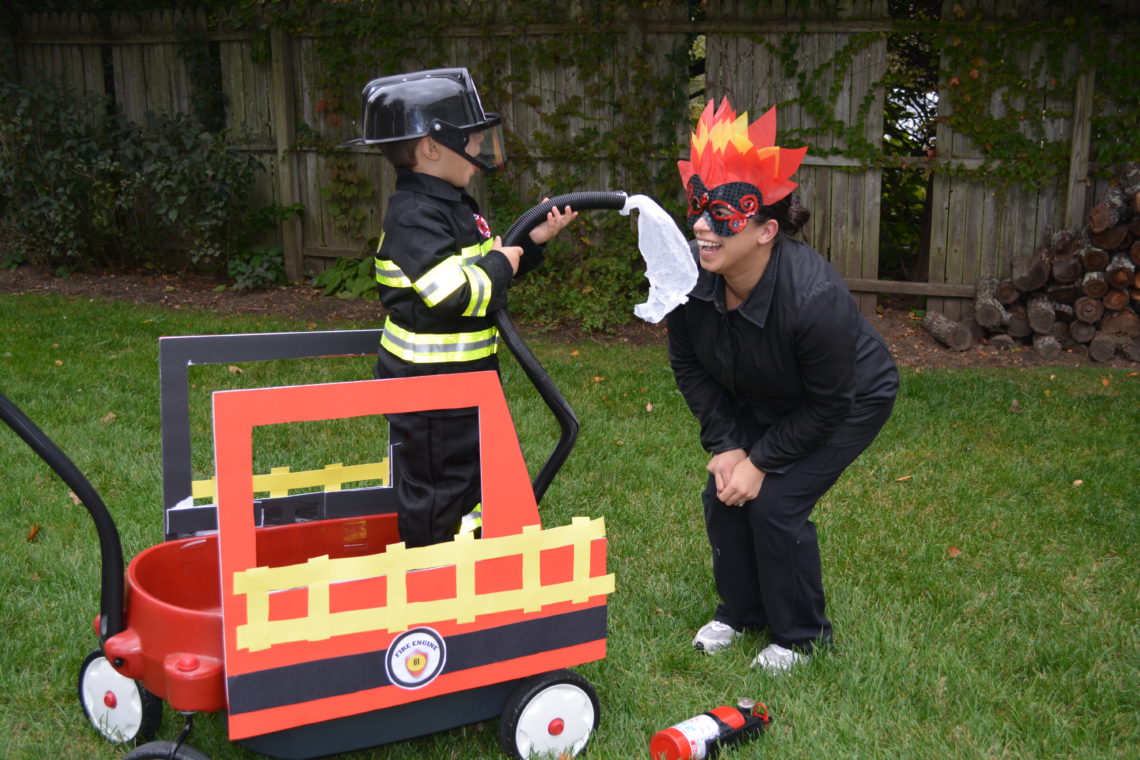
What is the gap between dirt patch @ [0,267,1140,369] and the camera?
289 inches

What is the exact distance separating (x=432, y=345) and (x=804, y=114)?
555 centimetres

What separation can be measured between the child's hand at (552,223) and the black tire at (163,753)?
1.68m

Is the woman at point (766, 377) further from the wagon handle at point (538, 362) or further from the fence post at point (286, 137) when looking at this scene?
the fence post at point (286, 137)

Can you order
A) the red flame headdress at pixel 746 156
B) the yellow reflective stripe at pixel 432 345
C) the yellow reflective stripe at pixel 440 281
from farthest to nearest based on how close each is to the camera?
the yellow reflective stripe at pixel 432 345
the yellow reflective stripe at pixel 440 281
the red flame headdress at pixel 746 156

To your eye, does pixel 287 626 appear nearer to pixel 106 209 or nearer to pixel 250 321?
pixel 250 321

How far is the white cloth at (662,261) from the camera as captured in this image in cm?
290

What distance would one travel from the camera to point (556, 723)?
278 cm

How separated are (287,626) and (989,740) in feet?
6.17

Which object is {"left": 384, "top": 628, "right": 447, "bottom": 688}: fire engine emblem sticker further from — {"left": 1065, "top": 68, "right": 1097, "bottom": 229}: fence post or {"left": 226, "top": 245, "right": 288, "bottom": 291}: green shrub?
{"left": 226, "top": 245, "right": 288, "bottom": 291}: green shrub

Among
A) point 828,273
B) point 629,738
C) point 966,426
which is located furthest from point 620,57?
point 629,738

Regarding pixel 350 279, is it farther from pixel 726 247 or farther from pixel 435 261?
pixel 726 247

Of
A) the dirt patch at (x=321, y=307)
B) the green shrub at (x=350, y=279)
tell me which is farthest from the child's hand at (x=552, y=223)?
the green shrub at (x=350, y=279)

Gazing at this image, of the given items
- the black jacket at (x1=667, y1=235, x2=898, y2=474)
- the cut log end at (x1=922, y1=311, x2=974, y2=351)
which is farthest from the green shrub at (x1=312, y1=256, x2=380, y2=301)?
the black jacket at (x1=667, y1=235, x2=898, y2=474)

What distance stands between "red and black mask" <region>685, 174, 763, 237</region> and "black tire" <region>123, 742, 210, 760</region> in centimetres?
185
